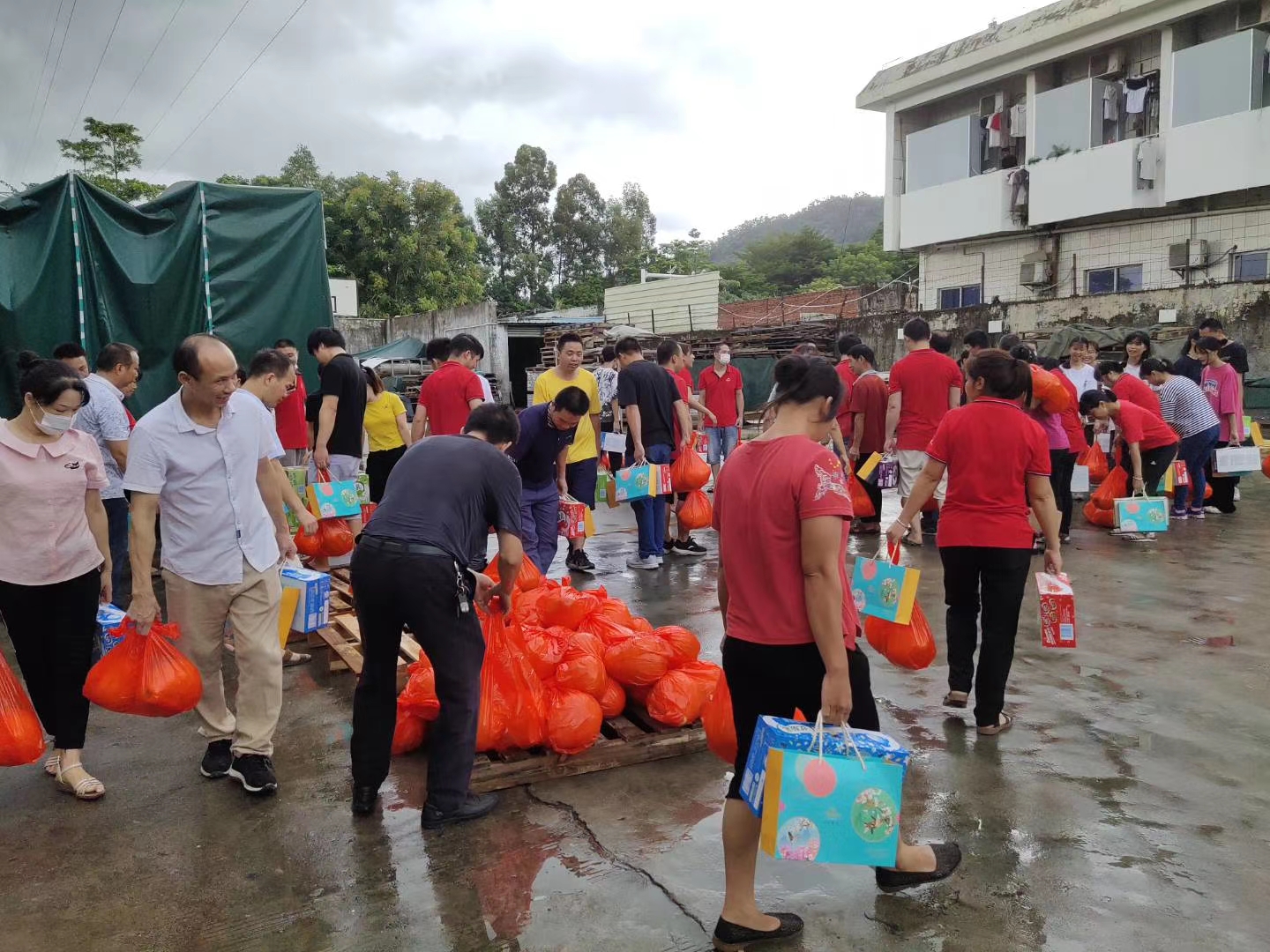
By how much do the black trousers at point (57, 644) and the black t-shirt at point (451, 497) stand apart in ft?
4.53

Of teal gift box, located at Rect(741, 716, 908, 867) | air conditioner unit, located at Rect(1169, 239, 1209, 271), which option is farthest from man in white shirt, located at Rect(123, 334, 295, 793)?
air conditioner unit, located at Rect(1169, 239, 1209, 271)

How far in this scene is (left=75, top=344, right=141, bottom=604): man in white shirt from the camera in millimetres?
5148

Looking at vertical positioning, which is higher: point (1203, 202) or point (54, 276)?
point (1203, 202)

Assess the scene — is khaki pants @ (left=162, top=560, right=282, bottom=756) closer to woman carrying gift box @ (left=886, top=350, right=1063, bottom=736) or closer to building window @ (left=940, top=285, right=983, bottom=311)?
woman carrying gift box @ (left=886, top=350, right=1063, bottom=736)

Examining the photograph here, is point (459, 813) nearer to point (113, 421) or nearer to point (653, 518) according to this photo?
point (113, 421)

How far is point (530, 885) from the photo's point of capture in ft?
9.42

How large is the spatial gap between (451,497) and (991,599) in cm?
236

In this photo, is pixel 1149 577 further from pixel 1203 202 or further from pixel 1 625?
pixel 1203 202

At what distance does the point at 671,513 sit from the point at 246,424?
18.3ft

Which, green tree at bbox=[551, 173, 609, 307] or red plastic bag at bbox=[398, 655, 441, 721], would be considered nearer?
red plastic bag at bbox=[398, 655, 441, 721]

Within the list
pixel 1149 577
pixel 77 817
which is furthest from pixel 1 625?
pixel 1149 577

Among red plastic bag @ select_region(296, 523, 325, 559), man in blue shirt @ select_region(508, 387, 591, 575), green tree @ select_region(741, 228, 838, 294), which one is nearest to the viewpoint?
man in blue shirt @ select_region(508, 387, 591, 575)

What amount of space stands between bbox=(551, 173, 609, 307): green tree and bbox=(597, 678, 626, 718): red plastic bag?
166 ft

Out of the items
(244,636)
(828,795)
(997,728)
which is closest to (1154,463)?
(997,728)
